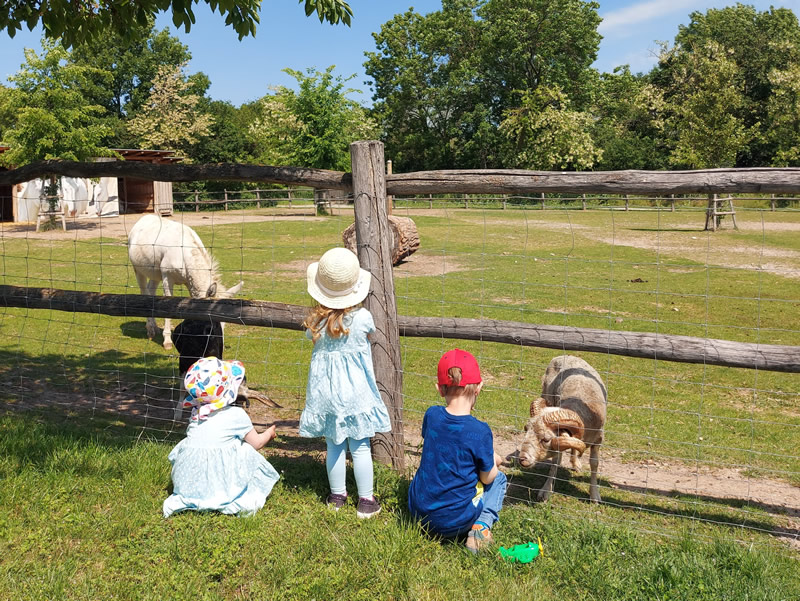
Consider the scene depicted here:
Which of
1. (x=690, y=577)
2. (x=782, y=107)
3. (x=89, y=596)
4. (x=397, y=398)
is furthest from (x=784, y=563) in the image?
(x=782, y=107)

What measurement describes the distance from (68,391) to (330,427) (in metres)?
4.18

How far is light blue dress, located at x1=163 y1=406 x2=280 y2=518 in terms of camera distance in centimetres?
420

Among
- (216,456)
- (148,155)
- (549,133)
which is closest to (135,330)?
(216,456)

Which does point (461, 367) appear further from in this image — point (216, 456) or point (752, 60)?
point (752, 60)

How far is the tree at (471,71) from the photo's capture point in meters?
48.6

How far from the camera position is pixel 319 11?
545 cm

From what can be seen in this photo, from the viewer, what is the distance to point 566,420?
4762 millimetres

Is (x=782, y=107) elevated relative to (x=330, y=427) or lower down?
elevated

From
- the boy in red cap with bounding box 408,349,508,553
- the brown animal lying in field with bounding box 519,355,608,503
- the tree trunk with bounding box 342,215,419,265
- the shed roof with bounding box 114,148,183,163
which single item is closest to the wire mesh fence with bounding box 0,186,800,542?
the brown animal lying in field with bounding box 519,355,608,503

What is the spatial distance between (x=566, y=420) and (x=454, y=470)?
1.30 metres

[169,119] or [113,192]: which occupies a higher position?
[169,119]

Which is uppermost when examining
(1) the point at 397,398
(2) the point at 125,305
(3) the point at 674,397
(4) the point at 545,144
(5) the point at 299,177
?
(4) the point at 545,144

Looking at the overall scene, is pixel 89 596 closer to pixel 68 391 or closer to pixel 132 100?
pixel 68 391

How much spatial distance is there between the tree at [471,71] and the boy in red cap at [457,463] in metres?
45.9
